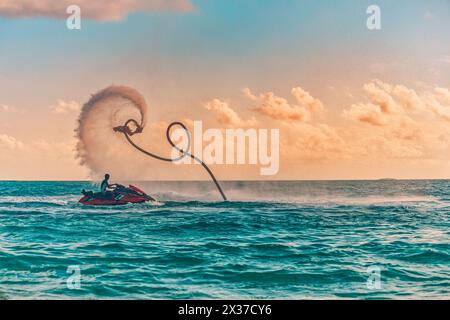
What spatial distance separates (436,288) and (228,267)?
263 inches

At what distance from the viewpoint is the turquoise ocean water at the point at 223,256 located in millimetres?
14906

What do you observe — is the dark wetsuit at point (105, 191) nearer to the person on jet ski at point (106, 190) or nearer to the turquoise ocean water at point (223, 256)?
the person on jet ski at point (106, 190)

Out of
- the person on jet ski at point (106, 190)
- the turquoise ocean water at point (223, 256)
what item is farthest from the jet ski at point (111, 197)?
the turquoise ocean water at point (223, 256)

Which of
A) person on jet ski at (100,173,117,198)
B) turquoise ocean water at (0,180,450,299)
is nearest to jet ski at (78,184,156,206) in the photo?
person on jet ski at (100,173,117,198)

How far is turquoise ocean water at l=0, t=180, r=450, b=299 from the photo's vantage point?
1491 cm

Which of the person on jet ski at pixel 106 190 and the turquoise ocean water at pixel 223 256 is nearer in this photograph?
the turquoise ocean water at pixel 223 256

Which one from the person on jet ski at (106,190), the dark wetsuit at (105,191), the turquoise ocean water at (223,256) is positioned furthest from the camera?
the dark wetsuit at (105,191)

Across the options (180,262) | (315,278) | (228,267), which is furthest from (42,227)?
(315,278)

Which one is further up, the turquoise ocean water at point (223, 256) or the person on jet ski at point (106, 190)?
the person on jet ski at point (106, 190)

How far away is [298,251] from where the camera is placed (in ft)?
67.2

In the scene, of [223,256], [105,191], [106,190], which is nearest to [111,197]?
[105,191]
